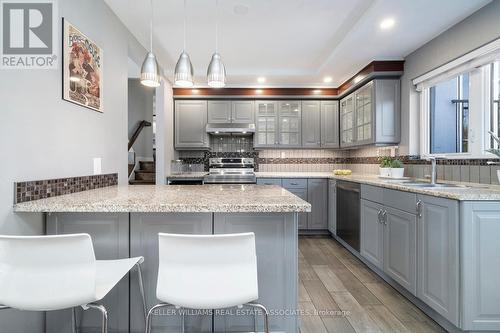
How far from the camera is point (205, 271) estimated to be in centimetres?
105

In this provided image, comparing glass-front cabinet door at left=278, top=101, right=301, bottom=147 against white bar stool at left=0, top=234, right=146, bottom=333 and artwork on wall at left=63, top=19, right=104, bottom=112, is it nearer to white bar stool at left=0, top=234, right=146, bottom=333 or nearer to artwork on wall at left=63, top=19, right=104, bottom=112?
artwork on wall at left=63, top=19, right=104, bottom=112

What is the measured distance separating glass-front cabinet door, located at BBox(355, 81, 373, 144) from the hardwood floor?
1.61m

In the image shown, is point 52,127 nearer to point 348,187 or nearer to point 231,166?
point 348,187

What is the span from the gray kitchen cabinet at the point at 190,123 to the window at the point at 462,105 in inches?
121

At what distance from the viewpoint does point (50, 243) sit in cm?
101

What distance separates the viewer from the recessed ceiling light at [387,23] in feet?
7.86

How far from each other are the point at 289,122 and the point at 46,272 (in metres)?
4.02

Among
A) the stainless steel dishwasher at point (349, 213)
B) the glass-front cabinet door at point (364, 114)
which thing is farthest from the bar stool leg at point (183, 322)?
the glass-front cabinet door at point (364, 114)

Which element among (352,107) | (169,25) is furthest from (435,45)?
(169,25)

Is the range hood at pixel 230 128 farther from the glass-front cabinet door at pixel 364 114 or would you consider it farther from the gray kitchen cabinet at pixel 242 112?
the glass-front cabinet door at pixel 364 114

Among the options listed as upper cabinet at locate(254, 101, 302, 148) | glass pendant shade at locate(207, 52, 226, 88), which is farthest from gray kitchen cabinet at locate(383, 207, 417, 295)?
upper cabinet at locate(254, 101, 302, 148)

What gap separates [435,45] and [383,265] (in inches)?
88.6

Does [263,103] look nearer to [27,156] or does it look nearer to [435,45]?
[435,45]

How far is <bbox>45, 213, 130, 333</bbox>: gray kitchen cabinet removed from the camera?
1505 millimetres
